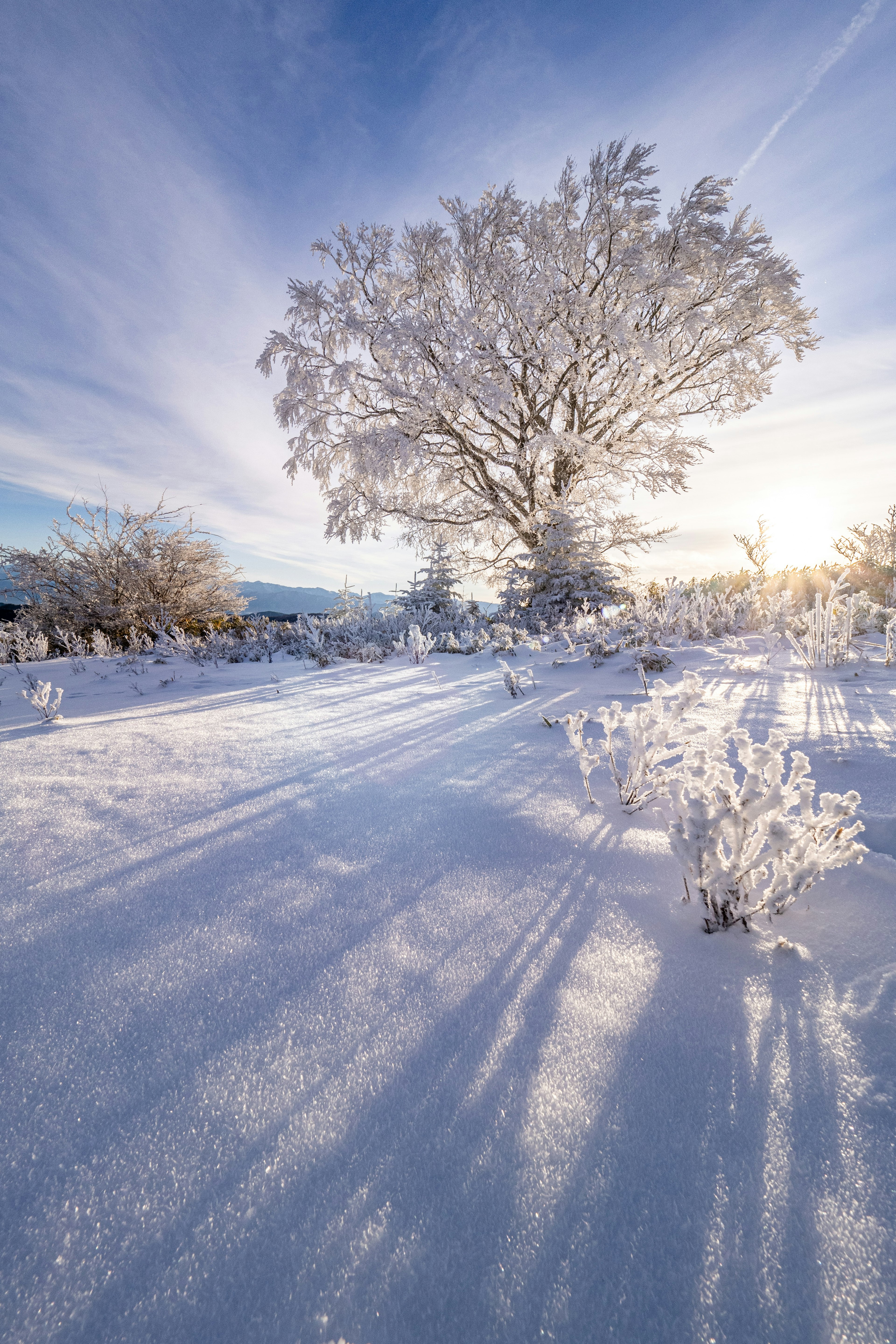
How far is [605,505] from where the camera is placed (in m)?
12.4

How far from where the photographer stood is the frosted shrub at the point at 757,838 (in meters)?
1.12

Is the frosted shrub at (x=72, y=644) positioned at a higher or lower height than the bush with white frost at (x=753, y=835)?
higher

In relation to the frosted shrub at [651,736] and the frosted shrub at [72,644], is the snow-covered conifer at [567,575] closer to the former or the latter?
the frosted shrub at [651,736]

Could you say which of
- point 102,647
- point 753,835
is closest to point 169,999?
point 753,835

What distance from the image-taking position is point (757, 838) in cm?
118

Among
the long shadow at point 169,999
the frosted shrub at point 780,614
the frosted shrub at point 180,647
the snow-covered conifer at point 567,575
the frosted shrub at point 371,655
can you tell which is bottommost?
the long shadow at point 169,999

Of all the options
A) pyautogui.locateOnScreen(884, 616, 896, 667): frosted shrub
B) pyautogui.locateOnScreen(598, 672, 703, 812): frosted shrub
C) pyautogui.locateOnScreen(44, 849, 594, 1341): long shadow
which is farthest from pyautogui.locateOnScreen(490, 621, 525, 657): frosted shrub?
pyautogui.locateOnScreen(44, 849, 594, 1341): long shadow

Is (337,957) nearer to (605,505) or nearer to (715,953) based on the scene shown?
(715,953)

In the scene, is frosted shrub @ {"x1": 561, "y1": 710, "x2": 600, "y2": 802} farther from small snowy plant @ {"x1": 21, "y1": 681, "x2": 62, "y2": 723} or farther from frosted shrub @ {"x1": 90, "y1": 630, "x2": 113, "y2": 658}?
frosted shrub @ {"x1": 90, "y1": 630, "x2": 113, "y2": 658}

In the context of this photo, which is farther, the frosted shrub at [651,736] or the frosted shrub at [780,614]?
the frosted shrub at [780,614]

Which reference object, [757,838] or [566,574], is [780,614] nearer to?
[566,574]

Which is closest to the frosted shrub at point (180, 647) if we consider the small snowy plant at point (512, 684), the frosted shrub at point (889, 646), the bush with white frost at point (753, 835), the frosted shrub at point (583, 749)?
the small snowy plant at point (512, 684)

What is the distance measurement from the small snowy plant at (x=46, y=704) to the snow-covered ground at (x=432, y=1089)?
1.70 meters

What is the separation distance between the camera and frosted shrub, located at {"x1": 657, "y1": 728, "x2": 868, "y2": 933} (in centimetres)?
112
